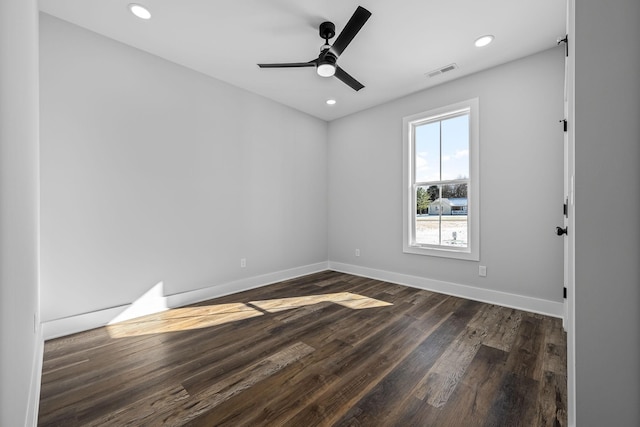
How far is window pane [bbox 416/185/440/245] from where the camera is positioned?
3.63 meters

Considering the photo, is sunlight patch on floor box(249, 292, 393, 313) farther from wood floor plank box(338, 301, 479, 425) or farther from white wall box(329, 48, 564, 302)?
white wall box(329, 48, 564, 302)

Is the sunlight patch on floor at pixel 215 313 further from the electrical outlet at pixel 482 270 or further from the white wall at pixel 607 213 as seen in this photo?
the white wall at pixel 607 213

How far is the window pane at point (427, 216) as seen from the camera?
3631mm

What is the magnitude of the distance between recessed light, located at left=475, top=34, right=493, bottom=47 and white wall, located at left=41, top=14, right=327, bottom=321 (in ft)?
8.83

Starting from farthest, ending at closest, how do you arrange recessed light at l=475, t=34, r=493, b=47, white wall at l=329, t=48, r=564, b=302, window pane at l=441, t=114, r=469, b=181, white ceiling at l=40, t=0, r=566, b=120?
1. window pane at l=441, t=114, r=469, b=181
2. white wall at l=329, t=48, r=564, b=302
3. recessed light at l=475, t=34, r=493, b=47
4. white ceiling at l=40, t=0, r=566, b=120

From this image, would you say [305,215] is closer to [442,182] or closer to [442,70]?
[442,182]

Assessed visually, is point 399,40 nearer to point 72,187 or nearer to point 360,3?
point 360,3

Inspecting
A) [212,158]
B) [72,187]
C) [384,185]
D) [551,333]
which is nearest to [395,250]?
[384,185]

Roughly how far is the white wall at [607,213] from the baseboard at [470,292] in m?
2.40

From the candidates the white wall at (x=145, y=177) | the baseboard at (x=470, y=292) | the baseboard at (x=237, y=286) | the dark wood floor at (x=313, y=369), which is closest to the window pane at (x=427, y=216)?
the baseboard at (x=470, y=292)

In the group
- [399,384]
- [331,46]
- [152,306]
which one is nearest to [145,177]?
[152,306]

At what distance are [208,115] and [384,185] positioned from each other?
2.69m

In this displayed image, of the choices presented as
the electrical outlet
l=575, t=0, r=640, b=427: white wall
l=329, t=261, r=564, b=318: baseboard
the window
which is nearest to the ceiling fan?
l=575, t=0, r=640, b=427: white wall

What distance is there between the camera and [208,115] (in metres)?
3.30
